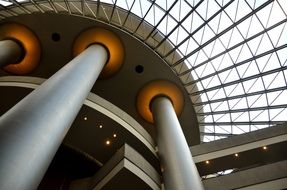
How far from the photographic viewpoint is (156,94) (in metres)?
29.0

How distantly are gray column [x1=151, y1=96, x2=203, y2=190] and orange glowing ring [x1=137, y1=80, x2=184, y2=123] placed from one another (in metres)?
3.01

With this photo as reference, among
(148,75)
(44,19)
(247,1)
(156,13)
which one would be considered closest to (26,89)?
(44,19)

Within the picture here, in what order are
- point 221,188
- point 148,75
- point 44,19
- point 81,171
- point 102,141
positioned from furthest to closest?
1. point 148,75
2. point 44,19
3. point 81,171
4. point 102,141
5. point 221,188

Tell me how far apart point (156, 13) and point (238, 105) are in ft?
44.1

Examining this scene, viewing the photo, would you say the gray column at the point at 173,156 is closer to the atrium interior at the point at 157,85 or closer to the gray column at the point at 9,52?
the atrium interior at the point at 157,85

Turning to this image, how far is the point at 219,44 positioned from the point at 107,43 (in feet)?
37.1

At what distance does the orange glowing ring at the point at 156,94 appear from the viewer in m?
28.5

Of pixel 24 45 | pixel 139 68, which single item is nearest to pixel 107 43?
pixel 139 68

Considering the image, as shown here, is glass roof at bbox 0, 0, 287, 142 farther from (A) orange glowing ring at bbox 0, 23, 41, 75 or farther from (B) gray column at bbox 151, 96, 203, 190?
(B) gray column at bbox 151, 96, 203, 190

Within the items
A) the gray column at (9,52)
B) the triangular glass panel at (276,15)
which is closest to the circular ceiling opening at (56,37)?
the gray column at (9,52)

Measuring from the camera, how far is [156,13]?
27.8 metres

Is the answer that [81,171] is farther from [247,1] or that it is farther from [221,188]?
[247,1]

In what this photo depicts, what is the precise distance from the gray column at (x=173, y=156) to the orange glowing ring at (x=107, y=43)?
678cm

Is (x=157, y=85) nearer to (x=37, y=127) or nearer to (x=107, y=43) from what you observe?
(x=107, y=43)
